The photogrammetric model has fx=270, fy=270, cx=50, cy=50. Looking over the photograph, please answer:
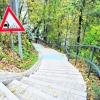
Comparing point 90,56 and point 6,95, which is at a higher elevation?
point 6,95

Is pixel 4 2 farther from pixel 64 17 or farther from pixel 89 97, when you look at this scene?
pixel 89 97

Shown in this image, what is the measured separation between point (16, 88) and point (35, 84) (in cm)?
101

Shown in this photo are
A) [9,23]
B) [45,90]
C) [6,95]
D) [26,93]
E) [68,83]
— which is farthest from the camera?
[9,23]

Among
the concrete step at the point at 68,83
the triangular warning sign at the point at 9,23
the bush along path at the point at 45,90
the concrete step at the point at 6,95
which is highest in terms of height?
the triangular warning sign at the point at 9,23

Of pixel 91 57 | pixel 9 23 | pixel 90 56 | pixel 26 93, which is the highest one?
pixel 9 23

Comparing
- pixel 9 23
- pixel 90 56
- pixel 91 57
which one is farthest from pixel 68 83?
pixel 90 56

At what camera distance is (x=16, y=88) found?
5484mm

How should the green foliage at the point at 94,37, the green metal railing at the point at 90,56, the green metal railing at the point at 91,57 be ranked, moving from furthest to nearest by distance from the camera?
the green foliage at the point at 94,37 → the green metal railing at the point at 90,56 → the green metal railing at the point at 91,57

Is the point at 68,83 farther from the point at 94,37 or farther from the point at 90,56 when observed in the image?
the point at 94,37

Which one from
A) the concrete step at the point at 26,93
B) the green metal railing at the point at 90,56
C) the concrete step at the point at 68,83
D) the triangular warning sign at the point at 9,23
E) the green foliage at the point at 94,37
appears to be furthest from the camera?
the green foliage at the point at 94,37

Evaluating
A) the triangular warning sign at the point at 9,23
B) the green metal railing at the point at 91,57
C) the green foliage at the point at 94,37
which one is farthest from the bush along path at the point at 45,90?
the green foliage at the point at 94,37

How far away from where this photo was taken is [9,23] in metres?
9.12

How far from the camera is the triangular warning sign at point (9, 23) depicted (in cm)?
894

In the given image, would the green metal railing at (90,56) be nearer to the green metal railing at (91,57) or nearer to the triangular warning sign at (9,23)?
the green metal railing at (91,57)
